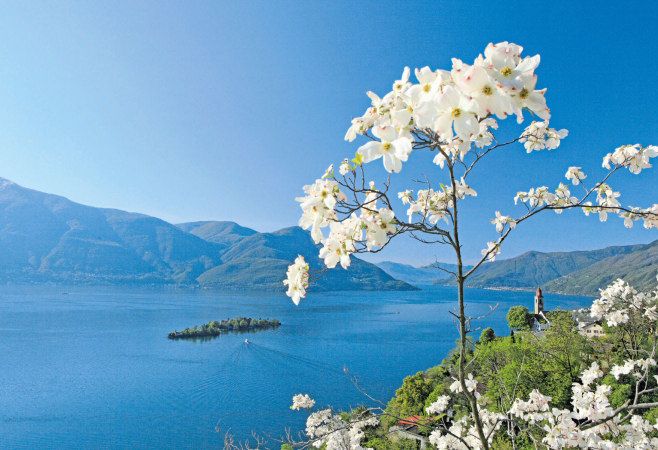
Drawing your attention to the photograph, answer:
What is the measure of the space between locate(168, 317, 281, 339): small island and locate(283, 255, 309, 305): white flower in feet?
238

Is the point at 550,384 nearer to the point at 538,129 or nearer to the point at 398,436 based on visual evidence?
the point at 398,436

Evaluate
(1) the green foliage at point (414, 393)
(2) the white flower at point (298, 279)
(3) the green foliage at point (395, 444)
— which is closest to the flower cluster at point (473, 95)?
(2) the white flower at point (298, 279)

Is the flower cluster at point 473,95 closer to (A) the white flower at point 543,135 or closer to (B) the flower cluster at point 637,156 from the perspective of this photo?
(A) the white flower at point 543,135

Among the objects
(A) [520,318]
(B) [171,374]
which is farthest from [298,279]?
(B) [171,374]

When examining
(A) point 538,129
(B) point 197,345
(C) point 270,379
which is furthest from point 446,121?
(B) point 197,345

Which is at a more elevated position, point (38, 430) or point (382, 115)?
point (382, 115)

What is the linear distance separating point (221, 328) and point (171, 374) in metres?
28.0

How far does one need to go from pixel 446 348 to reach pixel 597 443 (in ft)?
223

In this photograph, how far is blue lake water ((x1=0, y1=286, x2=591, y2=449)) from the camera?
34.3m

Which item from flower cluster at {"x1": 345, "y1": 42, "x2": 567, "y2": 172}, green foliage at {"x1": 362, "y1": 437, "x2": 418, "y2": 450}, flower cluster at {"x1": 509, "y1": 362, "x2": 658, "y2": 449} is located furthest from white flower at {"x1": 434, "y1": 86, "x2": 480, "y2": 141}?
green foliage at {"x1": 362, "y1": 437, "x2": 418, "y2": 450}

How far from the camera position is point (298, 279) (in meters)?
2.06

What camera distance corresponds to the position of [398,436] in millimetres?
27062

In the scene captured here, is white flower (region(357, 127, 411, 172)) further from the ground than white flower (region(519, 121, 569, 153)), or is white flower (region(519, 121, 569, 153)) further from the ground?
white flower (region(519, 121, 569, 153))

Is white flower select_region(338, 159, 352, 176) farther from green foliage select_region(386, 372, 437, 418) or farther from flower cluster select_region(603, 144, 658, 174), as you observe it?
green foliage select_region(386, 372, 437, 418)
